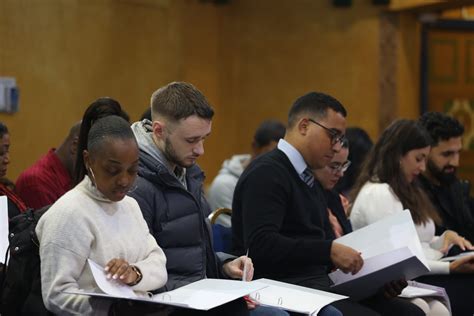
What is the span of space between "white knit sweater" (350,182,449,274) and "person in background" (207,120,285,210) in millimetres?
1705

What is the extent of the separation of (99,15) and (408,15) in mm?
3278

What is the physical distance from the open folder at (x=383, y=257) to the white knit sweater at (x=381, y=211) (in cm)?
72

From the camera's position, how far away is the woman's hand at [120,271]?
332 centimetres

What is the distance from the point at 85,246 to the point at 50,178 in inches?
76.8

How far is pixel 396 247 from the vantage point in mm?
4492

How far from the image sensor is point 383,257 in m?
4.46

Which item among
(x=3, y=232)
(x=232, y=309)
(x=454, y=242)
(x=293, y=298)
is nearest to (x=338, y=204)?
(x=454, y=242)

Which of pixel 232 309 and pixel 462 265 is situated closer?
pixel 232 309

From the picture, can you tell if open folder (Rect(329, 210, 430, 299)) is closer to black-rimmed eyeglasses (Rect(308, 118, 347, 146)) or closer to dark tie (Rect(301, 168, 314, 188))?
dark tie (Rect(301, 168, 314, 188))

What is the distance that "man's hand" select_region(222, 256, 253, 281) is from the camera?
4020 mm

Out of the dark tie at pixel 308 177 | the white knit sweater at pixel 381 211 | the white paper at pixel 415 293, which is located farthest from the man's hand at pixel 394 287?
the white knit sweater at pixel 381 211

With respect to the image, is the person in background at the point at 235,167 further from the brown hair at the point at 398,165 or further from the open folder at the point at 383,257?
the open folder at the point at 383,257

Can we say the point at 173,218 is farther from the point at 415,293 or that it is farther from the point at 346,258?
the point at 415,293

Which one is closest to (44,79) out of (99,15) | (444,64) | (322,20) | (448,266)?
(99,15)
